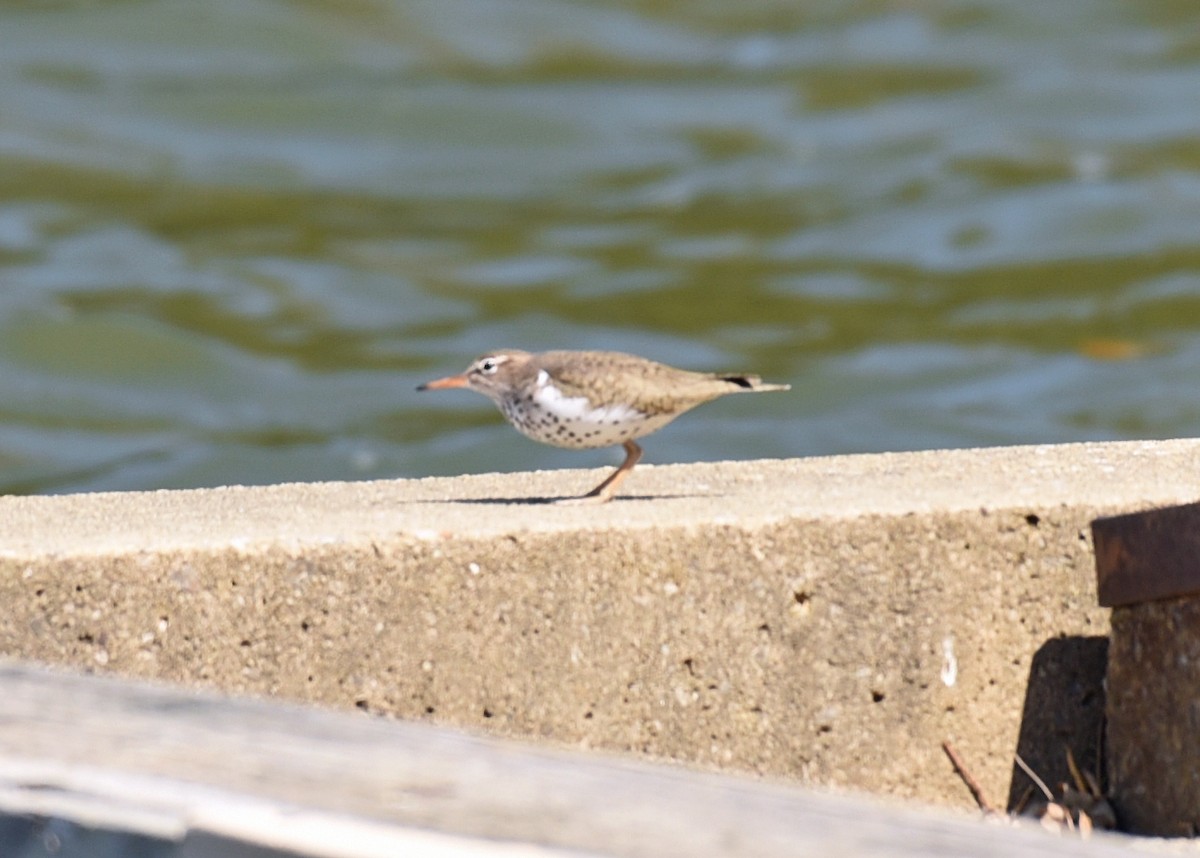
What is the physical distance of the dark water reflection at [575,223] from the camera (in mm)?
13836

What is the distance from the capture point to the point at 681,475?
514cm

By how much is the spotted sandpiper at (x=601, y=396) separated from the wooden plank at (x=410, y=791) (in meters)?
2.31

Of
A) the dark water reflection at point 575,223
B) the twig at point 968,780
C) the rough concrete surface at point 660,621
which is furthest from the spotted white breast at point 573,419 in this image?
the dark water reflection at point 575,223

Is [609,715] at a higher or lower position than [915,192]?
lower

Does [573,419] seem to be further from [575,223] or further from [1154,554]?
[575,223]

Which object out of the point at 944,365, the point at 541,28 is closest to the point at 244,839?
the point at 944,365

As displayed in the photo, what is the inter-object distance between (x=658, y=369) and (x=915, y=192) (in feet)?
44.2

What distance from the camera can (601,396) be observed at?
4.66m

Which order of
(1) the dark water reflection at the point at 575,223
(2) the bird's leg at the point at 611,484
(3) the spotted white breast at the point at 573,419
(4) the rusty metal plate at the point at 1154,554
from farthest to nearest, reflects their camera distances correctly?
(1) the dark water reflection at the point at 575,223, (3) the spotted white breast at the point at 573,419, (2) the bird's leg at the point at 611,484, (4) the rusty metal plate at the point at 1154,554

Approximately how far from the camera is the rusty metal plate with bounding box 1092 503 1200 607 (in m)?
3.73

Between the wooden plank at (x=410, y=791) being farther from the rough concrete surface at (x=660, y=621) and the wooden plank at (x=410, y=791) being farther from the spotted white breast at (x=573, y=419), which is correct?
the spotted white breast at (x=573, y=419)

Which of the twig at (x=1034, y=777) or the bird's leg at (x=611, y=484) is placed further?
the bird's leg at (x=611, y=484)

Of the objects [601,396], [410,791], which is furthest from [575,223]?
[410,791]

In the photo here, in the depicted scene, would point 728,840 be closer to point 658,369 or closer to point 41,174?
point 658,369
